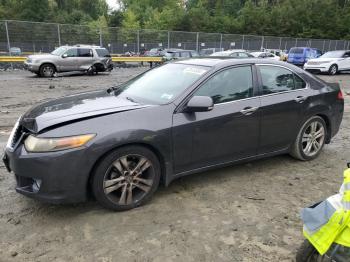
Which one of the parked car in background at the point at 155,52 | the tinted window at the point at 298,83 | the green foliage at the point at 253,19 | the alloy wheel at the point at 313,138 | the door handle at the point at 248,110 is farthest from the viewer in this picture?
the green foliage at the point at 253,19

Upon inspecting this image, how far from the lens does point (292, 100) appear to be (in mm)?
4520

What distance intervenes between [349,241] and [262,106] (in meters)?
2.33

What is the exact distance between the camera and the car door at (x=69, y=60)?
17.3 m

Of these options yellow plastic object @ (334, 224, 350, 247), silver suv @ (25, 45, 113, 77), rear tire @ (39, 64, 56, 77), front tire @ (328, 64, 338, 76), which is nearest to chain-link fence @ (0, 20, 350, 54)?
silver suv @ (25, 45, 113, 77)

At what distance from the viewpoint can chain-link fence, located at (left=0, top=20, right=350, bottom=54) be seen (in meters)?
21.8

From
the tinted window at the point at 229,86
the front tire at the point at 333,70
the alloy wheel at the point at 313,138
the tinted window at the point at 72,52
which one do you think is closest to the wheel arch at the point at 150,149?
the tinted window at the point at 229,86

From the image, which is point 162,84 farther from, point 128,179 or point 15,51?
point 15,51

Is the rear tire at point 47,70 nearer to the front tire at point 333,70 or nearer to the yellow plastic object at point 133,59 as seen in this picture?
the yellow plastic object at point 133,59

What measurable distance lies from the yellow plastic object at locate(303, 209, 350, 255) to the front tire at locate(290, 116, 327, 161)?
268 cm

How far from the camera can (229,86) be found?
161 inches

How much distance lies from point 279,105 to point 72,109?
258cm

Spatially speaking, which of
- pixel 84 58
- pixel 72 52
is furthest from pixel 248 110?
pixel 84 58

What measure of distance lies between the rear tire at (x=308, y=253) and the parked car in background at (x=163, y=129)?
1.56 m

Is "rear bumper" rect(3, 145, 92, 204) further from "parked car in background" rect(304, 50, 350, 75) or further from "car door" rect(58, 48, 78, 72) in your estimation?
"parked car in background" rect(304, 50, 350, 75)
